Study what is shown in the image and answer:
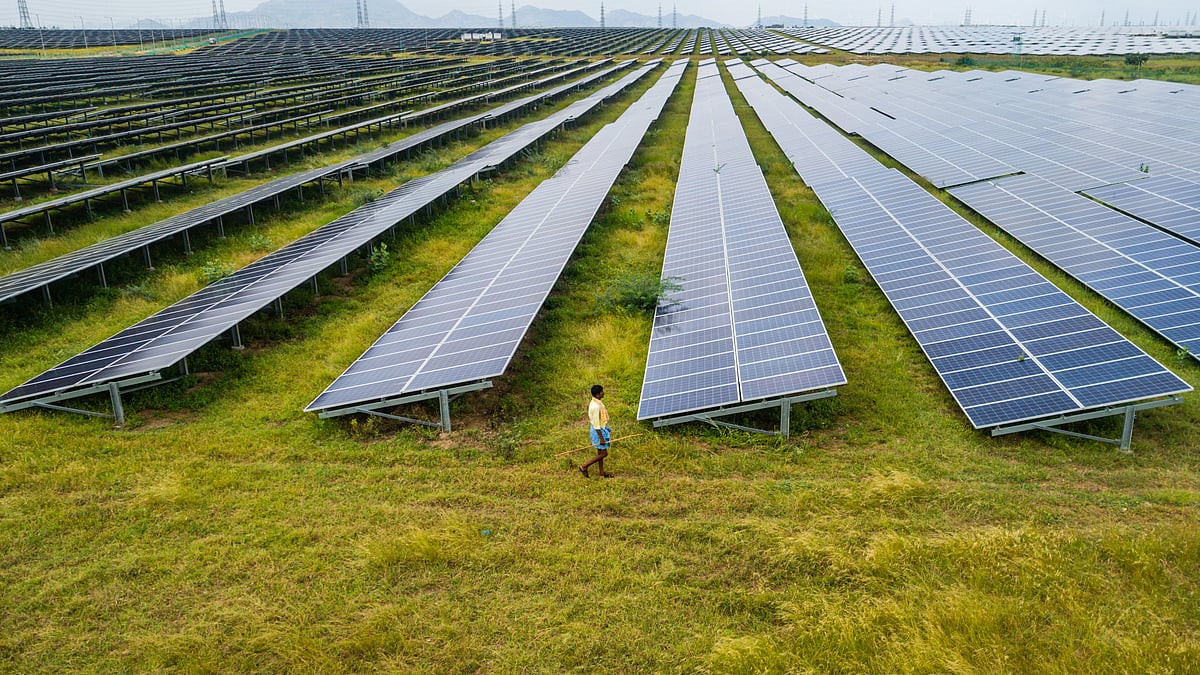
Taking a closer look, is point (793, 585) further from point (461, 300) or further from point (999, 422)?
point (461, 300)

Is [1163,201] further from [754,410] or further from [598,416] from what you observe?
[598,416]

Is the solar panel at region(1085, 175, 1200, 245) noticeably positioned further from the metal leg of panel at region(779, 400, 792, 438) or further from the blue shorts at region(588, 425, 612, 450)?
the blue shorts at region(588, 425, 612, 450)

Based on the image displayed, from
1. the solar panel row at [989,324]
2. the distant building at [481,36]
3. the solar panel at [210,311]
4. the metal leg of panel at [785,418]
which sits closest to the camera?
the solar panel row at [989,324]

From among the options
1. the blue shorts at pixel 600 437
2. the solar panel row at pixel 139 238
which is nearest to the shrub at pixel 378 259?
the solar panel row at pixel 139 238

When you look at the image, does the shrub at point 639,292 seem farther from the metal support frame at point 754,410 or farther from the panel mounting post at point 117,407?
the panel mounting post at point 117,407

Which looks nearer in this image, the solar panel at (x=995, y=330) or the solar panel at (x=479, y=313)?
the solar panel at (x=995, y=330)

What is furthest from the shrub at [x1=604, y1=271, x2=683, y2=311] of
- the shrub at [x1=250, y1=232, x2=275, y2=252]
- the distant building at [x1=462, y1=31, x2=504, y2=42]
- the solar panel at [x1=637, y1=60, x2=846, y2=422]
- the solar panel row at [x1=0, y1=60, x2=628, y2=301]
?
the distant building at [x1=462, y1=31, x2=504, y2=42]

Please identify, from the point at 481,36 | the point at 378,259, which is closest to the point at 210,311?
the point at 378,259

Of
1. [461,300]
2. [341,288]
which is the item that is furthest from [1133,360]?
[341,288]
